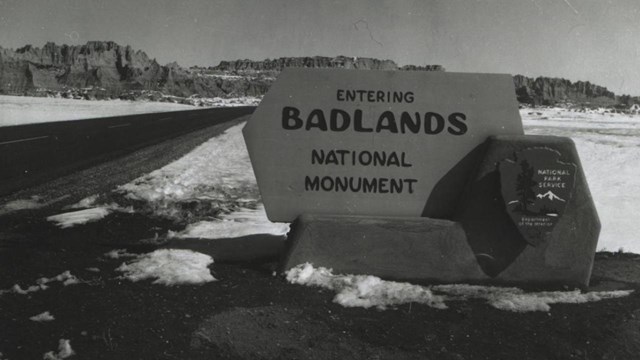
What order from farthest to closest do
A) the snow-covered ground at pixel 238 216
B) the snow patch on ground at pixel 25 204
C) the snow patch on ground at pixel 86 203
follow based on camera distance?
the snow patch on ground at pixel 86 203 → the snow patch on ground at pixel 25 204 → the snow-covered ground at pixel 238 216

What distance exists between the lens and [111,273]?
379cm

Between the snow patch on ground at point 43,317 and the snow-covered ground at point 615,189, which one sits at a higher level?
the snow patch on ground at point 43,317

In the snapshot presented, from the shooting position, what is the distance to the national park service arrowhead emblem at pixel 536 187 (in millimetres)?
3691

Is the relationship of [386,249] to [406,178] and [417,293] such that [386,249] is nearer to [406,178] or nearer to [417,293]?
[417,293]

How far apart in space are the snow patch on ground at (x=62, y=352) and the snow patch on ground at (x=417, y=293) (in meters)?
1.47

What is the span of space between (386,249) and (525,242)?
3.20 ft

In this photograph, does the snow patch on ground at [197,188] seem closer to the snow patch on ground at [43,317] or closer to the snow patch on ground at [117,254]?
the snow patch on ground at [117,254]

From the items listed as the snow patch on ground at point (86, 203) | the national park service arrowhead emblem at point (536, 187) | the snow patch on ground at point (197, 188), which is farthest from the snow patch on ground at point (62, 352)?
the snow patch on ground at point (86, 203)

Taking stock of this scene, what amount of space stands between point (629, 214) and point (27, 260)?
271 inches

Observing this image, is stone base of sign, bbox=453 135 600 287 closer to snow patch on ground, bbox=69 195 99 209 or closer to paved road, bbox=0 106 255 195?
snow patch on ground, bbox=69 195 99 209

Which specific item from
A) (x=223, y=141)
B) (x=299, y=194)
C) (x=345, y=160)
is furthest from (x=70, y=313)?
(x=223, y=141)

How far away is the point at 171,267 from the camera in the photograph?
3.87 m

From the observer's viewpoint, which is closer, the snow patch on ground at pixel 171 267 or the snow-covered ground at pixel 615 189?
the snow patch on ground at pixel 171 267

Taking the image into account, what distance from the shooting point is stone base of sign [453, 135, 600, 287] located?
3773 millimetres
